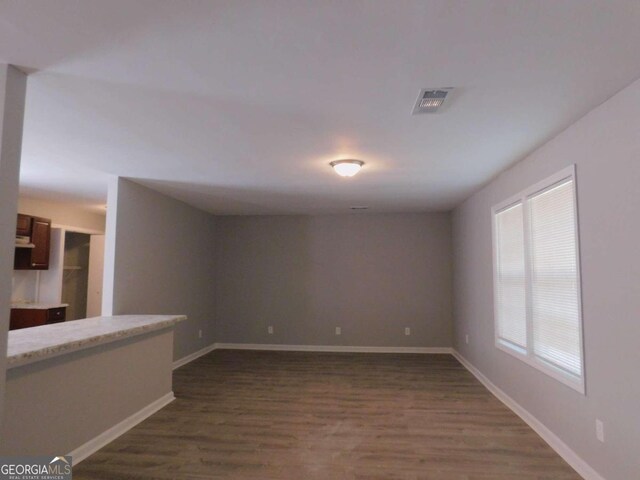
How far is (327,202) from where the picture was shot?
18.5ft

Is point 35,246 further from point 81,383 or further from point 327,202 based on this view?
point 327,202

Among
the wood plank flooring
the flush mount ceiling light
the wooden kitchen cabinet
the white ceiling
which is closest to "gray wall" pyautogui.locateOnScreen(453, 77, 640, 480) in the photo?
the white ceiling

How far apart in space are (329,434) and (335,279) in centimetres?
363

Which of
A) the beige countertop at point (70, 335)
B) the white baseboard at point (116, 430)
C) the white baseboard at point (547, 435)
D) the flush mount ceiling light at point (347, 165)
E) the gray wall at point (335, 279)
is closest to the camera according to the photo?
the beige countertop at point (70, 335)

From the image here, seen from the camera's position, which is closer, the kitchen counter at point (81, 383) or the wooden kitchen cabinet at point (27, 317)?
the kitchen counter at point (81, 383)

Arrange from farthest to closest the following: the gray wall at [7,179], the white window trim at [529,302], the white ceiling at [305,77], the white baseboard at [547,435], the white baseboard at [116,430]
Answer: the white baseboard at [116,430] → the white window trim at [529,302] → the white baseboard at [547,435] → the gray wall at [7,179] → the white ceiling at [305,77]

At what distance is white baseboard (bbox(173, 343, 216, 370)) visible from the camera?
5.38 meters

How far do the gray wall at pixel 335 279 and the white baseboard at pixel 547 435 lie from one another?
1971 millimetres

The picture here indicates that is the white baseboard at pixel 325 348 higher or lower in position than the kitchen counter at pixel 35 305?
lower

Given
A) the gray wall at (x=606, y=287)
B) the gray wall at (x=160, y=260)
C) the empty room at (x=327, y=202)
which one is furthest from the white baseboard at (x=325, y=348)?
the gray wall at (x=606, y=287)

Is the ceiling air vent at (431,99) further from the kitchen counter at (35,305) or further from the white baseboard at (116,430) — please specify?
the kitchen counter at (35,305)

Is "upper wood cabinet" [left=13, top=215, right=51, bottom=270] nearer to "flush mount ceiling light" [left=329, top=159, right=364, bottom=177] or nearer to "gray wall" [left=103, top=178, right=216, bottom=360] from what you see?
"gray wall" [left=103, top=178, right=216, bottom=360]

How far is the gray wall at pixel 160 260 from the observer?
4129mm

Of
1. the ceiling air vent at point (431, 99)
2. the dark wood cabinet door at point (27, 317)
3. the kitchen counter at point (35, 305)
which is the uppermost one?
the ceiling air vent at point (431, 99)
